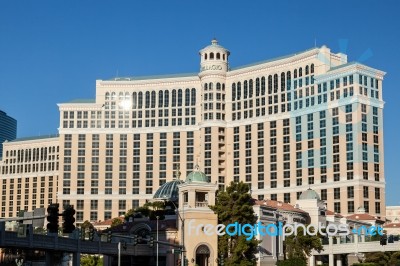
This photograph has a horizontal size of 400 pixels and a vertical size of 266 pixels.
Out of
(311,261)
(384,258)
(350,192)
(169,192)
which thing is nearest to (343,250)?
(311,261)

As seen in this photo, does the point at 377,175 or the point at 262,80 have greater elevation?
the point at 262,80

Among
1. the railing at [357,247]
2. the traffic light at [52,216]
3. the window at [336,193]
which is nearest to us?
the traffic light at [52,216]

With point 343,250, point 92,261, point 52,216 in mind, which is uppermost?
point 52,216

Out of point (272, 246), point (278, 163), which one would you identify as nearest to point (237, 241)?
point (272, 246)

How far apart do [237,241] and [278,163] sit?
8784 centimetres

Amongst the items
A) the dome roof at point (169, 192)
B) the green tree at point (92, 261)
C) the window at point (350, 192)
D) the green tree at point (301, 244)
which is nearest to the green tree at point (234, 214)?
the green tree at point (301, 244)

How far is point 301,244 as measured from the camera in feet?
385

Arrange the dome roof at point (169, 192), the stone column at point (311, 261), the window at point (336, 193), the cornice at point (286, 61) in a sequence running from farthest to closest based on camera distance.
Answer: the cornice at point (286, 61) < the window at point (336, 193) < the dome roof at point (169, 192) < the stone column at point (311, 261)

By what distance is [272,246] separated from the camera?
11538cm

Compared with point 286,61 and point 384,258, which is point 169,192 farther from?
point 286,61

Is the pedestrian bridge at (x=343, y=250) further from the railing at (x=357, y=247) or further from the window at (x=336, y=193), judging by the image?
the window at (x=336, y=193)

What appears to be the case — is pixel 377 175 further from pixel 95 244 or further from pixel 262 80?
pixel 95 244

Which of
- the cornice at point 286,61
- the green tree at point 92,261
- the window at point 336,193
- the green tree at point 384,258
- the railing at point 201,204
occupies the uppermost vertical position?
the cornice at point 286,61

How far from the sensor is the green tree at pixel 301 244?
11600 cm
